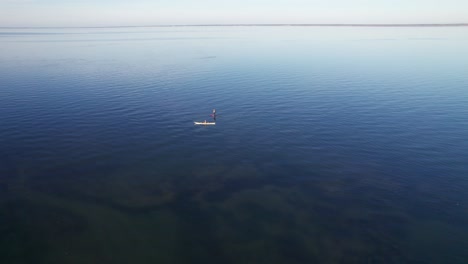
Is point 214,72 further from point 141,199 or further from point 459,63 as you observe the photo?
point 459,63

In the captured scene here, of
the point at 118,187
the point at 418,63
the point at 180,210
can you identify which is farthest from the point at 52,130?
the point at 418,63

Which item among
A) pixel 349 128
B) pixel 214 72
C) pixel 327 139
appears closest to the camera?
pixel 327 139

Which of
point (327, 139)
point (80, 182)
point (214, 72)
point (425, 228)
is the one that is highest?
point (214, 72)

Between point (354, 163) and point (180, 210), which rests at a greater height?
point (354, 163)

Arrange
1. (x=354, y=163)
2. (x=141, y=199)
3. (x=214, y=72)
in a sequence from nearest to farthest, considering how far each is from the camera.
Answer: (x=141, y=199), (x=354, y=163), (x=214, y=72)

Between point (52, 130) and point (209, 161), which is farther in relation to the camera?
point (52, 130)

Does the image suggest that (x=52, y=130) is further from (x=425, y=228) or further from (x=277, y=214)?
(x=425, y=228)

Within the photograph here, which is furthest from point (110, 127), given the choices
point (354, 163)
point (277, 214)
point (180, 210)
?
point (354, 163)
